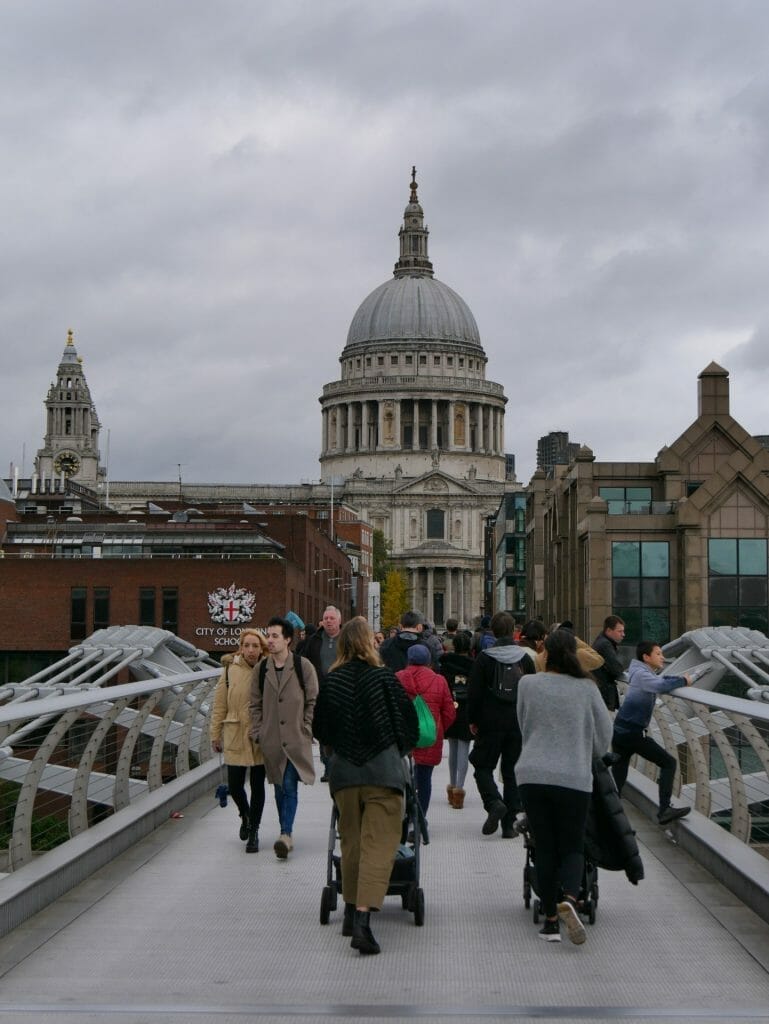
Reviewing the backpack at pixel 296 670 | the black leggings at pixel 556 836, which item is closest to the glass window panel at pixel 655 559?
the backpack at pixel 296 670

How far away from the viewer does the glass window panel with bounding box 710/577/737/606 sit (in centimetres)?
5006

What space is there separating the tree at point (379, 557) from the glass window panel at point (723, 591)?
123 meters

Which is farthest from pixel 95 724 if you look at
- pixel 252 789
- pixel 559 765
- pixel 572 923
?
pixel 572 923

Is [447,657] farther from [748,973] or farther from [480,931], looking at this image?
[748,973]

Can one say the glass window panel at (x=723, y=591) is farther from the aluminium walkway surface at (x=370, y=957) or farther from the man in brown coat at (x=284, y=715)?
the man in brown coat at (x=284, y=715)

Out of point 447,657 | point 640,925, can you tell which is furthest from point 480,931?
point 447,657

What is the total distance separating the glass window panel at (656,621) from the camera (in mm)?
50438

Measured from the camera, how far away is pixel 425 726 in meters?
11.6

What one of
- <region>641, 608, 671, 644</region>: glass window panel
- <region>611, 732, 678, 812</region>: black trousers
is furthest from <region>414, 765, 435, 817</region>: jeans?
<region>641, 608, 671, 644</region>: glass window panel

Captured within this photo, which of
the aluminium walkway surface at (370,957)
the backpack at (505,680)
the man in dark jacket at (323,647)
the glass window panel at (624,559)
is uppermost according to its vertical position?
the glass window panel at (624,559)

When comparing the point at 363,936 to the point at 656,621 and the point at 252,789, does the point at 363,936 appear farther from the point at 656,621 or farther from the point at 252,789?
the point at 656,621

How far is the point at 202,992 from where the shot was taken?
28.7 ft

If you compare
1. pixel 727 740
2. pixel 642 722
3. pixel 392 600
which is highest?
pixel 392 600

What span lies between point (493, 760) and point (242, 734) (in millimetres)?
2204
